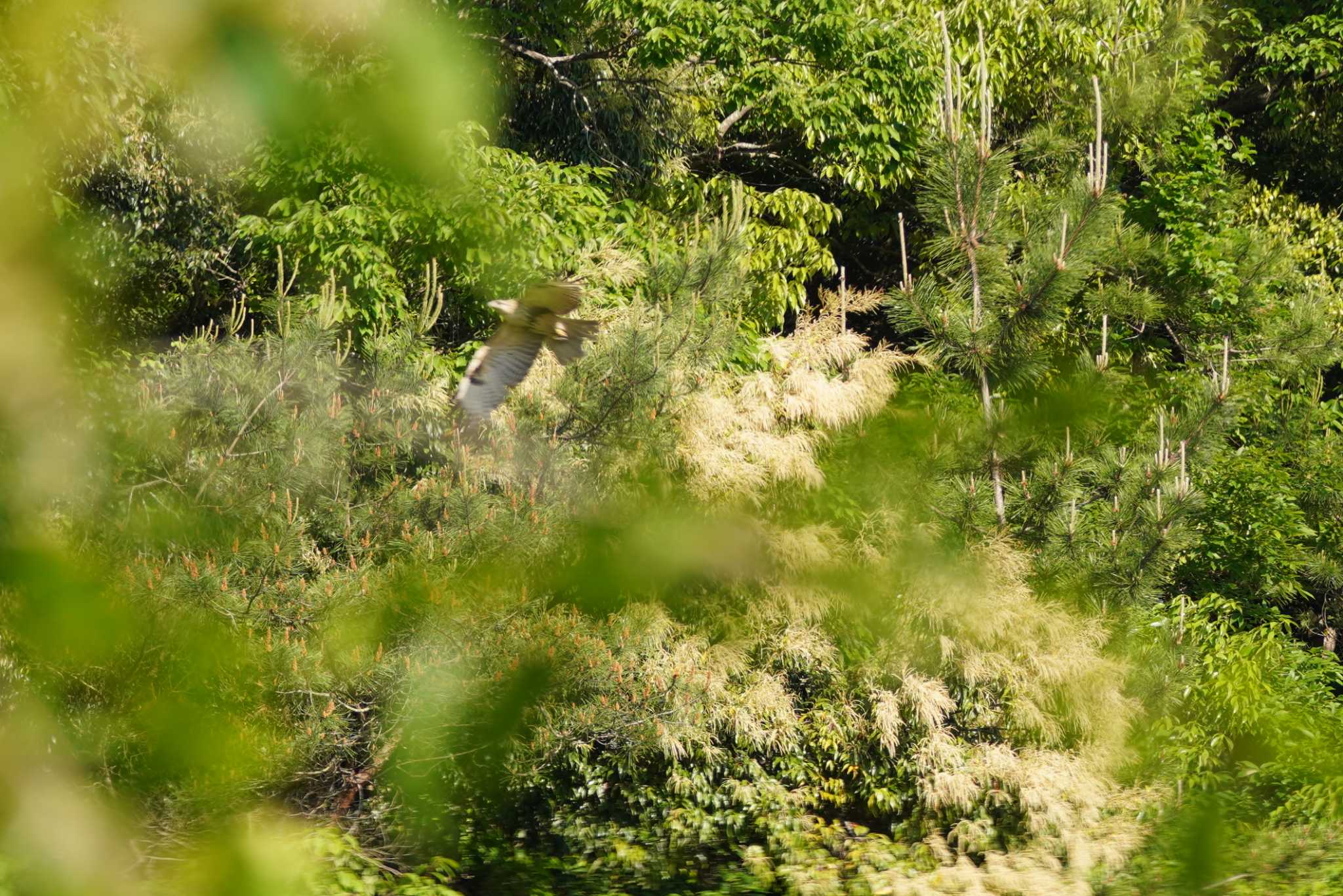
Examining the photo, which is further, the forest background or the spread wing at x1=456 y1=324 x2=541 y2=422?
the spread wing at x1=456 y1=324 x2=541 y2=422

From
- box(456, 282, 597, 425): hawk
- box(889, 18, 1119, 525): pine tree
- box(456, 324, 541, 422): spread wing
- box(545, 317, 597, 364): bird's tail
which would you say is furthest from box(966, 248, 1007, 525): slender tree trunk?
box(456, 324, 541, 422): spread wing

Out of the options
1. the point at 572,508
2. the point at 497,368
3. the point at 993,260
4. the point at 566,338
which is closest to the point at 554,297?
the point at 566,338

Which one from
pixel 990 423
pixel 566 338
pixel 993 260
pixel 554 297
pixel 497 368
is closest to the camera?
pixel 990 423

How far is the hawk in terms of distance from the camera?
4.29 feet

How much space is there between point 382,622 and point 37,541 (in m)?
0.23

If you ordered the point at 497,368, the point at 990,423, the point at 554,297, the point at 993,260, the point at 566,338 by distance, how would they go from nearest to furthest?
the point at 990,423
the point at 993,260
the point at 554,297
the point at 566,338
the point at 497,368

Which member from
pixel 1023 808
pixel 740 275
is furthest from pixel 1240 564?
pixel 740 275

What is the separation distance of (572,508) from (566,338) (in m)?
1.18

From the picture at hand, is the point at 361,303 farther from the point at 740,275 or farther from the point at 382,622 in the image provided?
the point at 382,622

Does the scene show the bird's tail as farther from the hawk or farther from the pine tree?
the pine tree

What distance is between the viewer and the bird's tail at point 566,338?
155 centimetres

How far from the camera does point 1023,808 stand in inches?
198

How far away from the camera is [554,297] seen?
1.32m

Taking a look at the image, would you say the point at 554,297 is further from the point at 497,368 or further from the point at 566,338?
the point at 497,368
